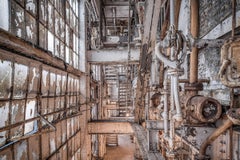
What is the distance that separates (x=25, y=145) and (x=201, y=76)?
402 cm

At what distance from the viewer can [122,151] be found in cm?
1688

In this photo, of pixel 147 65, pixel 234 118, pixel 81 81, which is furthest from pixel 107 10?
pixel 234 118

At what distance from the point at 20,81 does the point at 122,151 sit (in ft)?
49.9

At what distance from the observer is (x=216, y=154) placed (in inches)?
145

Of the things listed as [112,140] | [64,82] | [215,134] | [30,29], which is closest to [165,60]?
[215,134]

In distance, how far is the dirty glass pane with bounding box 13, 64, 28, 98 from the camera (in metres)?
3.06

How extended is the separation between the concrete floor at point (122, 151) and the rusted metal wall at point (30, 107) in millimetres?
10189

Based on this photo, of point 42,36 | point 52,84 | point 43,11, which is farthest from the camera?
point 52,84

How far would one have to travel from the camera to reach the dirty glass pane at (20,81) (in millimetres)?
3062

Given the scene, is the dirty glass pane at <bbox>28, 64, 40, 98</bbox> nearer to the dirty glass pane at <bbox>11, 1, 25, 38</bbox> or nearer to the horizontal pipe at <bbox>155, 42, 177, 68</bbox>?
the dirty glass pane at <bbox>11, 1, 25, 38</bbox>

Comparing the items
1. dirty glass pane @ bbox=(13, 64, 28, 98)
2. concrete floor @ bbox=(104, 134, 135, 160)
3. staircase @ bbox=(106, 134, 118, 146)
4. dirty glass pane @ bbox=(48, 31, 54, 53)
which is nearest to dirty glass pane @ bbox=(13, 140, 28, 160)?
dirty glass pane @ bbox=(13, 64, 28, 98)

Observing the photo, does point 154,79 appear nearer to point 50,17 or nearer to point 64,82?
point 64,82

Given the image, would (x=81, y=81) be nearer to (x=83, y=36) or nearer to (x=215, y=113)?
(x=83, y=36)

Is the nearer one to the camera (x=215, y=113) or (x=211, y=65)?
(x=215, y=113)
